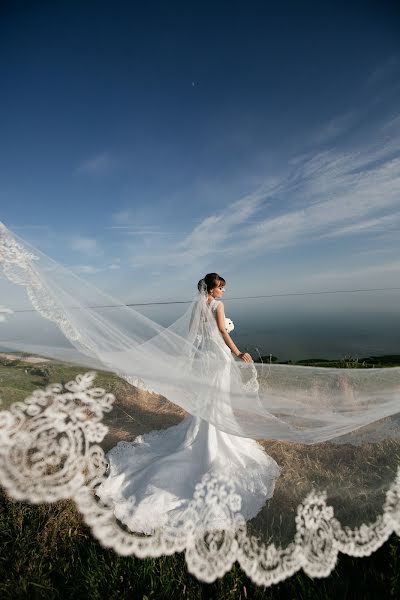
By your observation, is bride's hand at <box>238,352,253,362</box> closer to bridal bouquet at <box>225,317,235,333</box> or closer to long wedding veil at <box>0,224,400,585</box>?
long wedding veil at <box>0,224,400,585</box>

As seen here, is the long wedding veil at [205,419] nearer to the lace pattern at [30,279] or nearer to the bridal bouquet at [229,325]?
the lace pattern at [30,279]

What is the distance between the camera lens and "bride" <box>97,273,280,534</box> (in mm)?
2963

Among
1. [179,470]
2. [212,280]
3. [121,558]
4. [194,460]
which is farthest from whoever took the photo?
[212,280]

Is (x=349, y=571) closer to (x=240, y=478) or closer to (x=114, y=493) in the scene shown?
(x=240, y=478)

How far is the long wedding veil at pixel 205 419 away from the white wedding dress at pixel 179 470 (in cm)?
11

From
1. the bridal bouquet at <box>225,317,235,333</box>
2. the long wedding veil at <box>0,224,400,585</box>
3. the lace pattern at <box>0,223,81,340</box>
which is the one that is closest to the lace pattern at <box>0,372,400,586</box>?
the long wedding veil at <box>0,224,400,585</box>

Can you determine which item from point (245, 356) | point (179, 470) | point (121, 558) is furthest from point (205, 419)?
point (121, 558)

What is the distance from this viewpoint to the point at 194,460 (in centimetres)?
359

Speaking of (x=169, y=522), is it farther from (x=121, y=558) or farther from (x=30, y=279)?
(x=30, y=279)

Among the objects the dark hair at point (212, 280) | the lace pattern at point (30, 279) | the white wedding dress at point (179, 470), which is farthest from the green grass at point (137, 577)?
the dark hair at point (212, 280)

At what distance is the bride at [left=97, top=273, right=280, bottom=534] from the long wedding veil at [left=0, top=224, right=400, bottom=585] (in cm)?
9

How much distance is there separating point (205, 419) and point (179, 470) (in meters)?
0.79

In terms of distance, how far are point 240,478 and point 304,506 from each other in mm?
741

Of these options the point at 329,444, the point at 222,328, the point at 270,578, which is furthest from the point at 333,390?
the point at 270,578
